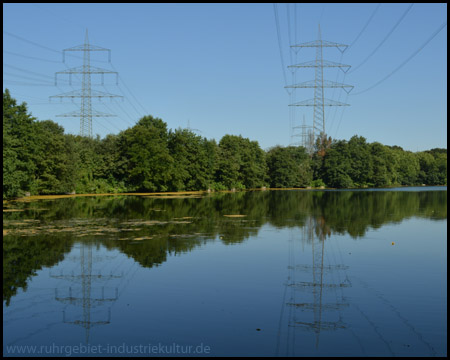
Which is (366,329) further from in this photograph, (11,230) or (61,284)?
(11,230)

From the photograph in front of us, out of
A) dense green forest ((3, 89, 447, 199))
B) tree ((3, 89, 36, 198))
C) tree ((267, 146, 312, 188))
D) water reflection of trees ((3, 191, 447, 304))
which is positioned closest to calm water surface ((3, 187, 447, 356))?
water reflection of trees ((3, 191, 447, 304))

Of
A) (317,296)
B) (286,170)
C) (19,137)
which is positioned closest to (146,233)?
(317,296)

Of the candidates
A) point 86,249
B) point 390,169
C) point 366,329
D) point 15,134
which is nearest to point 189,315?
point 366,329

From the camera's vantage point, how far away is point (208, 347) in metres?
9.35

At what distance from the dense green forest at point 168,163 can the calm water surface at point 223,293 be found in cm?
2869

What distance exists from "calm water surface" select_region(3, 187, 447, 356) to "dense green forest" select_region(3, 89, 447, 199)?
28.7 metres

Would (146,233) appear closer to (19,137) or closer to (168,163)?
(19,137)

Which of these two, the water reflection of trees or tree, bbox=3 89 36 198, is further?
tree, bbox=3 89 36 198

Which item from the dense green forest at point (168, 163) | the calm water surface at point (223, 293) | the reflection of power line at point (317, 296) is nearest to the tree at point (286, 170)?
the dense green forest at point (168, 163)

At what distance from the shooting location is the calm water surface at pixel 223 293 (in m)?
9.60

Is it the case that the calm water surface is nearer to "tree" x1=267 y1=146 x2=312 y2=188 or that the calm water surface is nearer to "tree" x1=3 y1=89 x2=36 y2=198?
"tree" x1=3 y1=89 x2=36 y2=198

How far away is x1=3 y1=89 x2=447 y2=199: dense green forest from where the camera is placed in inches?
2143

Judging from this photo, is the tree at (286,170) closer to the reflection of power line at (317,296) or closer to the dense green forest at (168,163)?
the dense green forest at (168,163)

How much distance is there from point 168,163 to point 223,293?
70148 millimetres
